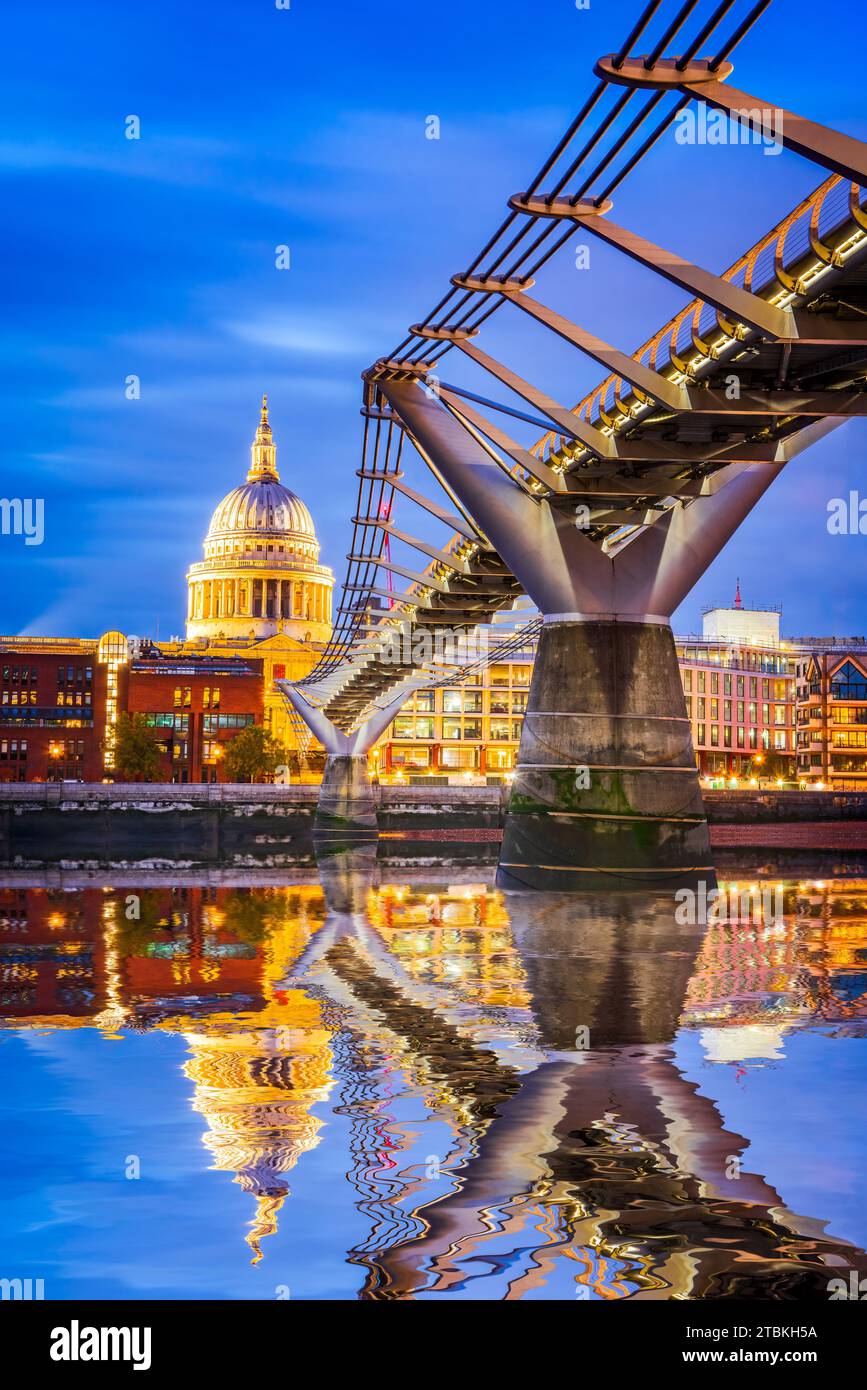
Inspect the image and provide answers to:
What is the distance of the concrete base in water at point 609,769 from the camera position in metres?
34.8

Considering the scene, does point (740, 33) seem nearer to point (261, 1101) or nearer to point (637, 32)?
point (637, 32)

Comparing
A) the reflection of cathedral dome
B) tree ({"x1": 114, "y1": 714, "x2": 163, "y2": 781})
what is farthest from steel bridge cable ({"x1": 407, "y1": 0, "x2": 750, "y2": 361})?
tree ({"x1": 114, "y1": 714, "x2": 163, "y2": 781})

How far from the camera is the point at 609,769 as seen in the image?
115 feet

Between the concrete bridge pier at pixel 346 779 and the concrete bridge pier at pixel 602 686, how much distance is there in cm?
5601

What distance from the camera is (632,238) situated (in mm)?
24125

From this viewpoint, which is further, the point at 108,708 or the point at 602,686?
the point at 108,708

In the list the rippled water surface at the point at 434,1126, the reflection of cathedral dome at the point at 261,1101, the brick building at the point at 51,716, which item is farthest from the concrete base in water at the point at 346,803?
the reflection of cathedral dome at the point at 261,1101

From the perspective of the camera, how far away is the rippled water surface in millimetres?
8344

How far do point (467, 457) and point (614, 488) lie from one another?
11.5ft

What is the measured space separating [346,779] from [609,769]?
65.6 m

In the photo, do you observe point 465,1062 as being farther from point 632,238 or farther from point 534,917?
A: point 534,917

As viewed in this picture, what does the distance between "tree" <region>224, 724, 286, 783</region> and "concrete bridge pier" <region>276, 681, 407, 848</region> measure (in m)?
38.0

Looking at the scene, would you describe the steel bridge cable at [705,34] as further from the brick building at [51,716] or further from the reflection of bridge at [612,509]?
the brick building at [51,716]

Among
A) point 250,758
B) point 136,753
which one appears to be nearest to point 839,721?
point 250,758
